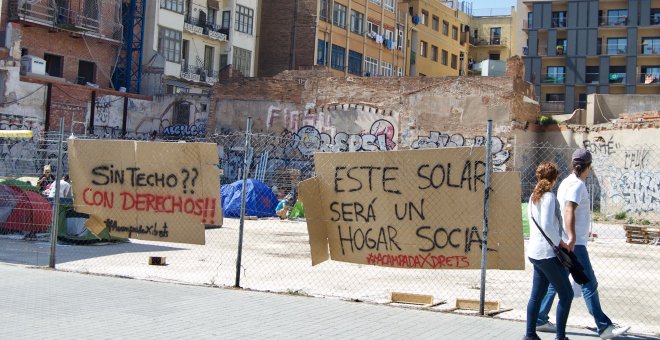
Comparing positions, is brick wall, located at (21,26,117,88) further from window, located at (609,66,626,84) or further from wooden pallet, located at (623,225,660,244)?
window, located at (609,66,626,84)

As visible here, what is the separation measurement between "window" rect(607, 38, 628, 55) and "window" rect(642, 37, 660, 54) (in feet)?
4.99

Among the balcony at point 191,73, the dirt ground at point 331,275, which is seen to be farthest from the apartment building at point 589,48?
the dirt ground at point 331,275

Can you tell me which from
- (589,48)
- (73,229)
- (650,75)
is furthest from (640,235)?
(589,48)

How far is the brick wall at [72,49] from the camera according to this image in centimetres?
3878

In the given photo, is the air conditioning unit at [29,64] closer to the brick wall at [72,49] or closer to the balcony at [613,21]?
the brick wall at [72,49]

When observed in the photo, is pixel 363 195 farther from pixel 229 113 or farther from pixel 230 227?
pixel 229 113

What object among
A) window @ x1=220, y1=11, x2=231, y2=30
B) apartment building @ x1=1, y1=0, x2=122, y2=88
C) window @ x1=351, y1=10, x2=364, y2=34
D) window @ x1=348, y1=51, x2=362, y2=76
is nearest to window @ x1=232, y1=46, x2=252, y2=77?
window @ x1=220, y1=11, x2=231, y2=30

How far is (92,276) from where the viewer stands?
11203 mm

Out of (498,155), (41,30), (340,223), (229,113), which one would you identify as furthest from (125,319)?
(41,30)

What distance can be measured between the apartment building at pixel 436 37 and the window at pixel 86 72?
27.6m

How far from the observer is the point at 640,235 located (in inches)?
928

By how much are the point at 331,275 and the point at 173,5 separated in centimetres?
3484

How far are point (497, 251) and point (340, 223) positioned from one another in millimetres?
2126

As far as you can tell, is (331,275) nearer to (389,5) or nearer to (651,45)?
(389,5)
